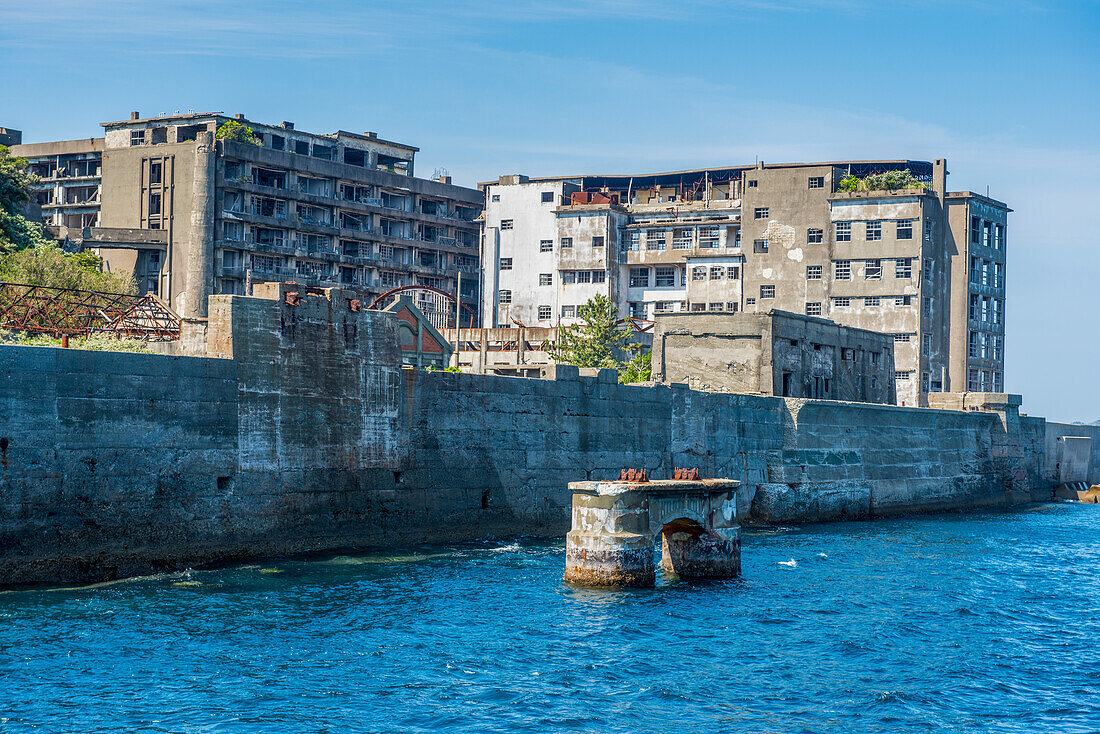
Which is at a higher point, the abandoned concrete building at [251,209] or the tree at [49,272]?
the abandoned concrete building at [251,209]

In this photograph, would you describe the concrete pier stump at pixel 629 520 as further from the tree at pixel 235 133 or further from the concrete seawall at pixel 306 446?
the tree at pixel 235 133

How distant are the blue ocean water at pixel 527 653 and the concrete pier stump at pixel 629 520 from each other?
568 mm

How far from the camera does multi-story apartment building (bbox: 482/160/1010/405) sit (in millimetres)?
77938

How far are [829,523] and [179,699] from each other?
33329mm

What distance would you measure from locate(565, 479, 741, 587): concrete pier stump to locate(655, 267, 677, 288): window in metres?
63.1

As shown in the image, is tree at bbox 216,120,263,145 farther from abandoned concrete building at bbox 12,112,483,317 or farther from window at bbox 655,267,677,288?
window at bbox 655,267,677,288

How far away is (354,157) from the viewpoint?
318 ft

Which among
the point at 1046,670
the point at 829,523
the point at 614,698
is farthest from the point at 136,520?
the point at 829,523

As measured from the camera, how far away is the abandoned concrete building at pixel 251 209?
81750mm

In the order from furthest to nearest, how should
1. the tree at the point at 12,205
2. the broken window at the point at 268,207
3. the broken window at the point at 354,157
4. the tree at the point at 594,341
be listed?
the broken window at the point at 354,157 < the broken window at the point at 268,207 < the tree at the point at 594,341 < the tree at the point at 12,205

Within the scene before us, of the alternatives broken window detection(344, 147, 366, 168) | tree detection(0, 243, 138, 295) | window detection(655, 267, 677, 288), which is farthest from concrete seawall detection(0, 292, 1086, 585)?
broken window detection(344, 147, 366, 168)

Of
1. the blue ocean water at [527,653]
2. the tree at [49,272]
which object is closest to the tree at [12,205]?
the tree at [49,272]

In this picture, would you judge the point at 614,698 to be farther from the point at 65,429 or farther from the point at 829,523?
the point at 829,523

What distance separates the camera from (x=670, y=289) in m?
88.9
